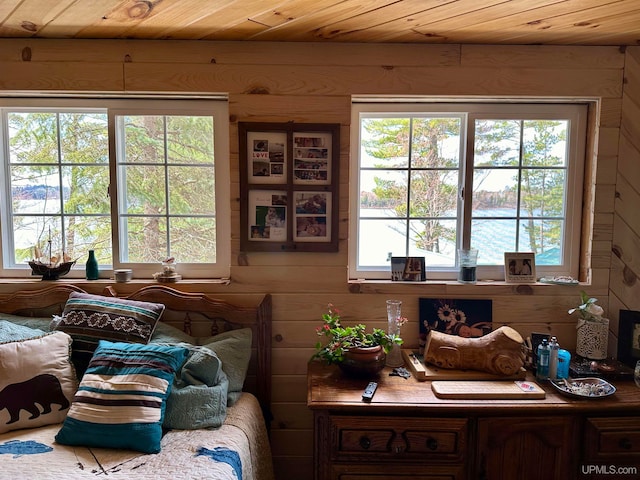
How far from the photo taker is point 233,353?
1.78m

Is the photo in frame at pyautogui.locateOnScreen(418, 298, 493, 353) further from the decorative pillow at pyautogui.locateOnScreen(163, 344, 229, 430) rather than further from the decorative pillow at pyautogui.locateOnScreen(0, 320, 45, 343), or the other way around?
the decorative pillow at pyautogui.locateOnScreen(0, 320, 45, 343)

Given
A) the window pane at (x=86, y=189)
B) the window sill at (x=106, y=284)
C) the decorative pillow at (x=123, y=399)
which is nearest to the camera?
the decorative pillow at (x=123, y=399)

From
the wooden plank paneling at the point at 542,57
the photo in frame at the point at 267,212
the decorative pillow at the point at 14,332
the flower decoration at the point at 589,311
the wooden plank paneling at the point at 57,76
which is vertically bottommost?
the decorative pillow at the point at 14,332

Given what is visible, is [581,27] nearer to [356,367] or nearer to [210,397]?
[356,367]

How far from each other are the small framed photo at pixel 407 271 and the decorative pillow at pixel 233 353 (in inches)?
30.3

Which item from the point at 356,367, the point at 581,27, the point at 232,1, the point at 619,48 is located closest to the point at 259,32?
the point at 232,1

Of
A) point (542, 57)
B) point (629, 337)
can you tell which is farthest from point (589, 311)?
point (542, 57)

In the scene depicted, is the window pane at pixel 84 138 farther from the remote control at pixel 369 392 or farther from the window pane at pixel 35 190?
the remote control at pixel 369 392

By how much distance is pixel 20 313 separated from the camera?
6.34ft

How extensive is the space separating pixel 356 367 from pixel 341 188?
0.82 m

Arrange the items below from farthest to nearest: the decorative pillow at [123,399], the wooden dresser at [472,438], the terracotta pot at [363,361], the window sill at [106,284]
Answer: the window sill at [106,284]
the terracotta pot at [363,361]
the wooden dresser at [472,438]
the decorative pillow at [123,399]

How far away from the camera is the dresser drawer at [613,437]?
1.55 m

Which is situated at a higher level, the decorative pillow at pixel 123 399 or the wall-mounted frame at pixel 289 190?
the wall-mounted frame at pixel 289 190

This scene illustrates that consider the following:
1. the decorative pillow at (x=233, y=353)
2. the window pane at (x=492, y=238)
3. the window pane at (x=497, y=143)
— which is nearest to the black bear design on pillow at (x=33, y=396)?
the decorative pillow at (x=233, y=353)
